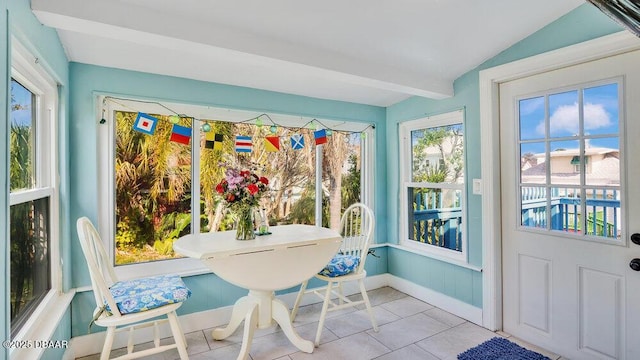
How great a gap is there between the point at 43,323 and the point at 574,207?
9.92ft

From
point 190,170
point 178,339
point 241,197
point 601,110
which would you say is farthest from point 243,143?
point 601,110

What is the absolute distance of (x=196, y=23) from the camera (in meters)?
1.68

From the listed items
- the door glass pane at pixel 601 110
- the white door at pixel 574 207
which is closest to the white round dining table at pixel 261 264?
the white door at pixel 574 207

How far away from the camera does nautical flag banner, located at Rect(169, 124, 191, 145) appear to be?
2.33 meters

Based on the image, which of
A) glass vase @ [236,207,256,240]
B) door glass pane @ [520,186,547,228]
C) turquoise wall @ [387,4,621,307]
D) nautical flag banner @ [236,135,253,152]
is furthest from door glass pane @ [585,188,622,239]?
nautical flag banner @ [236,135,253,152]

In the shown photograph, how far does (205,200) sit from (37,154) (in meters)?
1.06

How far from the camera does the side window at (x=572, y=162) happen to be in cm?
184

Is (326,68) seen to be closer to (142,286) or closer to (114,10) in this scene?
(114,10)

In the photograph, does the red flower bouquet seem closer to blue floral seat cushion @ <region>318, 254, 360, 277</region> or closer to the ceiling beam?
blue floral seat cushion @ <region>318, 254, 360, 277</region>

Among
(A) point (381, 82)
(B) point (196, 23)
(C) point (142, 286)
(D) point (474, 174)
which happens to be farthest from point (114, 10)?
(D) point (474, 174)

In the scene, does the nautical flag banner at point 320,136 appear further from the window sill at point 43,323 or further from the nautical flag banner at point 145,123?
the window sill at point 43,323

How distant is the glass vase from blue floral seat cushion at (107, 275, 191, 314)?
0.46 metres

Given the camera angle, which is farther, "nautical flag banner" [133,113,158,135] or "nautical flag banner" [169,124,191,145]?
"nautical flag banner" [169,124,191,145]

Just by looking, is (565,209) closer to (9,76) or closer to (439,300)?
(439,300)
